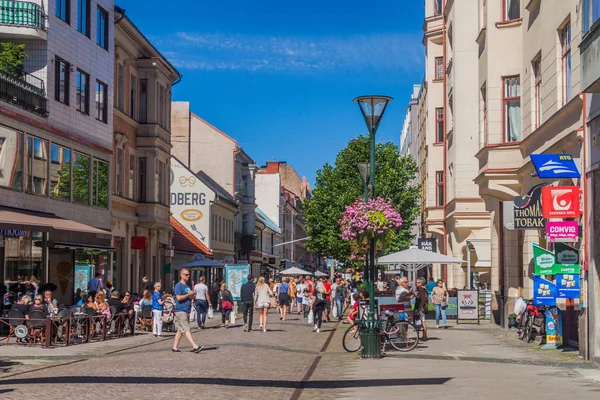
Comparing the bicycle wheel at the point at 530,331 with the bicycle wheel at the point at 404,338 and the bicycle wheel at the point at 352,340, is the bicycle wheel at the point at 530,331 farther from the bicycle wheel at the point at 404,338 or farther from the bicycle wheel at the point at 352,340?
the bicycle wheel at the point at 352,340

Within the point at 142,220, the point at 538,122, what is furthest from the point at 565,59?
the point at 142,220

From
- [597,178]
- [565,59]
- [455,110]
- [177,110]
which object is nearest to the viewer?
[597,178]

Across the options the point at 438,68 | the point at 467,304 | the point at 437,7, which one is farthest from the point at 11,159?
the point at 437,7

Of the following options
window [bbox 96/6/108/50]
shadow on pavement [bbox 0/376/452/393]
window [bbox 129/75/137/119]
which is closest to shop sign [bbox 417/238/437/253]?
window [bbox 129/75/137/119]

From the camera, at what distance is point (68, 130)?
33.1 m

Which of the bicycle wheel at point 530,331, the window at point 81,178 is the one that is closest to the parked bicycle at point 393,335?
the bicycle wheel at point 530,331

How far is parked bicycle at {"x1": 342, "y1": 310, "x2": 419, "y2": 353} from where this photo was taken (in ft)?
70.8

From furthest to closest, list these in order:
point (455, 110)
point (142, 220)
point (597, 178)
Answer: point (142, 220) → point (455, 110) → point (597, 178)

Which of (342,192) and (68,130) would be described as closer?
(68,130)

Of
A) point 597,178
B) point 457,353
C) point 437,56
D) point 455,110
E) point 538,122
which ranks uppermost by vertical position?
point 437,56

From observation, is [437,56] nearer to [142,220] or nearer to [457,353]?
[142,220]

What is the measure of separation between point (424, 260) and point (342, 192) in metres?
33.7

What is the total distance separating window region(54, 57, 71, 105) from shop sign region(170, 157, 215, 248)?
Result: 32564 mm

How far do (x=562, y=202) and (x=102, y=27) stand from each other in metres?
22.9
